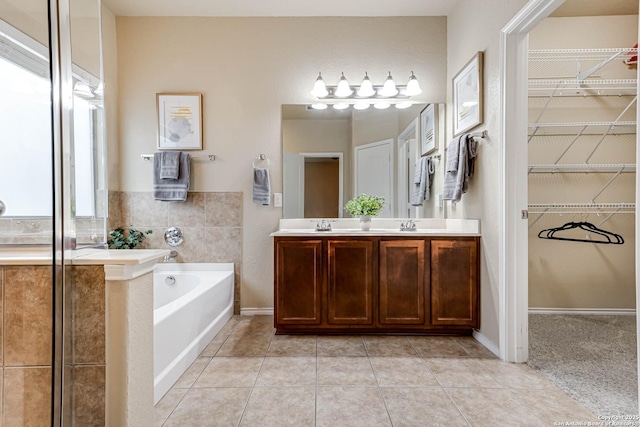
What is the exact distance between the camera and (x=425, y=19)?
282cm

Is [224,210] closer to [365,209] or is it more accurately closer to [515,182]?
[365,209]

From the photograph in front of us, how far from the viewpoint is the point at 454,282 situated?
2287 millimetres

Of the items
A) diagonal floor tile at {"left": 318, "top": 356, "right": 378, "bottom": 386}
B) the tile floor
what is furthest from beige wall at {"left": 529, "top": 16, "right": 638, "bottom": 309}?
diagonal floor tile at {"left": 318, "top": 356, "right": 378, "bottom": 386}

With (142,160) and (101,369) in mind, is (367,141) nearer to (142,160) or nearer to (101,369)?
(142,160)

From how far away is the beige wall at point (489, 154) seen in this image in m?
2.00

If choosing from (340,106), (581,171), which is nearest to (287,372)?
(340,106)

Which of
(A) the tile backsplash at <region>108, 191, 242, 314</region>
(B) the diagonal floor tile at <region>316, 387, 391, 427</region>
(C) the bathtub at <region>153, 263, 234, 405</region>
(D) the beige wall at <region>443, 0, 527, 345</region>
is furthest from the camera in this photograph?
(A) the tile backsplash at <region>108, 191, 242, 314</region>

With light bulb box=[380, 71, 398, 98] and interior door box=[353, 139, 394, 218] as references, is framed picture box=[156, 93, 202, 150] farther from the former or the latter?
light bulb box=[380, 71, 398, 98]

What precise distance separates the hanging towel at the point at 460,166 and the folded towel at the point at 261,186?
1.47 metres

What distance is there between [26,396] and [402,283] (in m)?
2.02

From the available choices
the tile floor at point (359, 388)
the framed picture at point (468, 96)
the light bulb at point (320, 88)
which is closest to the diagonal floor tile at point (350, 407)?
the tile floor at point (359, 388)

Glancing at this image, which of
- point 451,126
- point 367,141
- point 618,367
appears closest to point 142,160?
point 367,141

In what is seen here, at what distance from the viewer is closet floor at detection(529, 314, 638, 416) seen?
4.98 ft

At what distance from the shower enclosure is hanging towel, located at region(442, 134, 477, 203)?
2.20 metres
